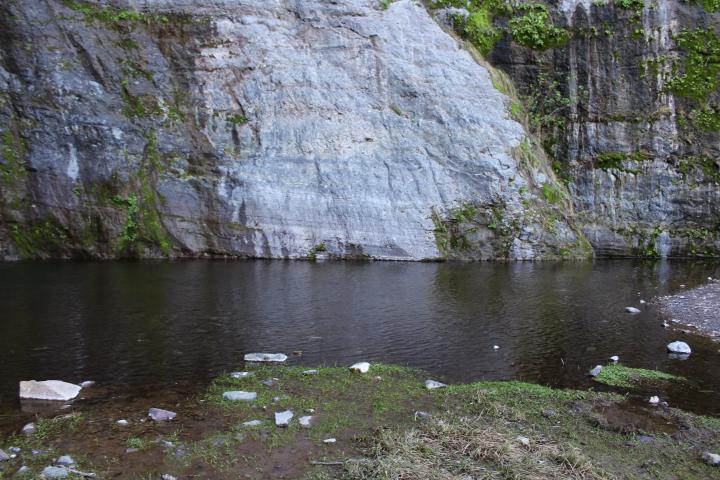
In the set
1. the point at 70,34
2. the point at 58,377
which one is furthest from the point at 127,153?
the point at 58,377

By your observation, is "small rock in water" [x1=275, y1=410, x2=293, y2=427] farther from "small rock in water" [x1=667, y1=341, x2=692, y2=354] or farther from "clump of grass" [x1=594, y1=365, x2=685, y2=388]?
"small rock in water" [x1=667, y1=341, x2=692, y2=354]

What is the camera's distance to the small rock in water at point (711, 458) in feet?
19.7

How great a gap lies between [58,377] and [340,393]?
467 cm

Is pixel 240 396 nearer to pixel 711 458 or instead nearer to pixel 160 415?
pixel 160 415

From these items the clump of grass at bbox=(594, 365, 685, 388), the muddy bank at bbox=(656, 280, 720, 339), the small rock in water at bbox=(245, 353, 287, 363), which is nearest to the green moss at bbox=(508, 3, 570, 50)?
the muddy bank at bbox=(656, 280, 720, 339)

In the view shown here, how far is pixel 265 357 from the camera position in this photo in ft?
32.7

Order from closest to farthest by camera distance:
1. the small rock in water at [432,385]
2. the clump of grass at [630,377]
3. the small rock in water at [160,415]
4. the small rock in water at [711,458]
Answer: the small rock in water at [711,458] < the small rock in water at [160,415] < the small rock in water at [432,385] < the clump of grass at [630,377]

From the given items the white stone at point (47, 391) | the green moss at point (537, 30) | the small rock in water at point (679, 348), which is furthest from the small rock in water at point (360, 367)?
the green moss at point (537, 30)

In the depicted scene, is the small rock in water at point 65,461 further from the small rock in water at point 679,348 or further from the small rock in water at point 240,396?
the small rock in water at point 679,348

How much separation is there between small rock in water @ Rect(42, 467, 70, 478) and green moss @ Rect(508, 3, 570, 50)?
33939 mm

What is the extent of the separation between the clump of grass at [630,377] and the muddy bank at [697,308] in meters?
3.84

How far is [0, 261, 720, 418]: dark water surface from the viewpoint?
31.3 feet

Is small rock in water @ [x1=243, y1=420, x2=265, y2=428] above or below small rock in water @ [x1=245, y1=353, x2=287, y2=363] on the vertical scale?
above

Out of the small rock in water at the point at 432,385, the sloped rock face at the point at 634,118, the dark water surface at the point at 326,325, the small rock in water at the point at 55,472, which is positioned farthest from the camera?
the sloped rock face at the point at 634,118
